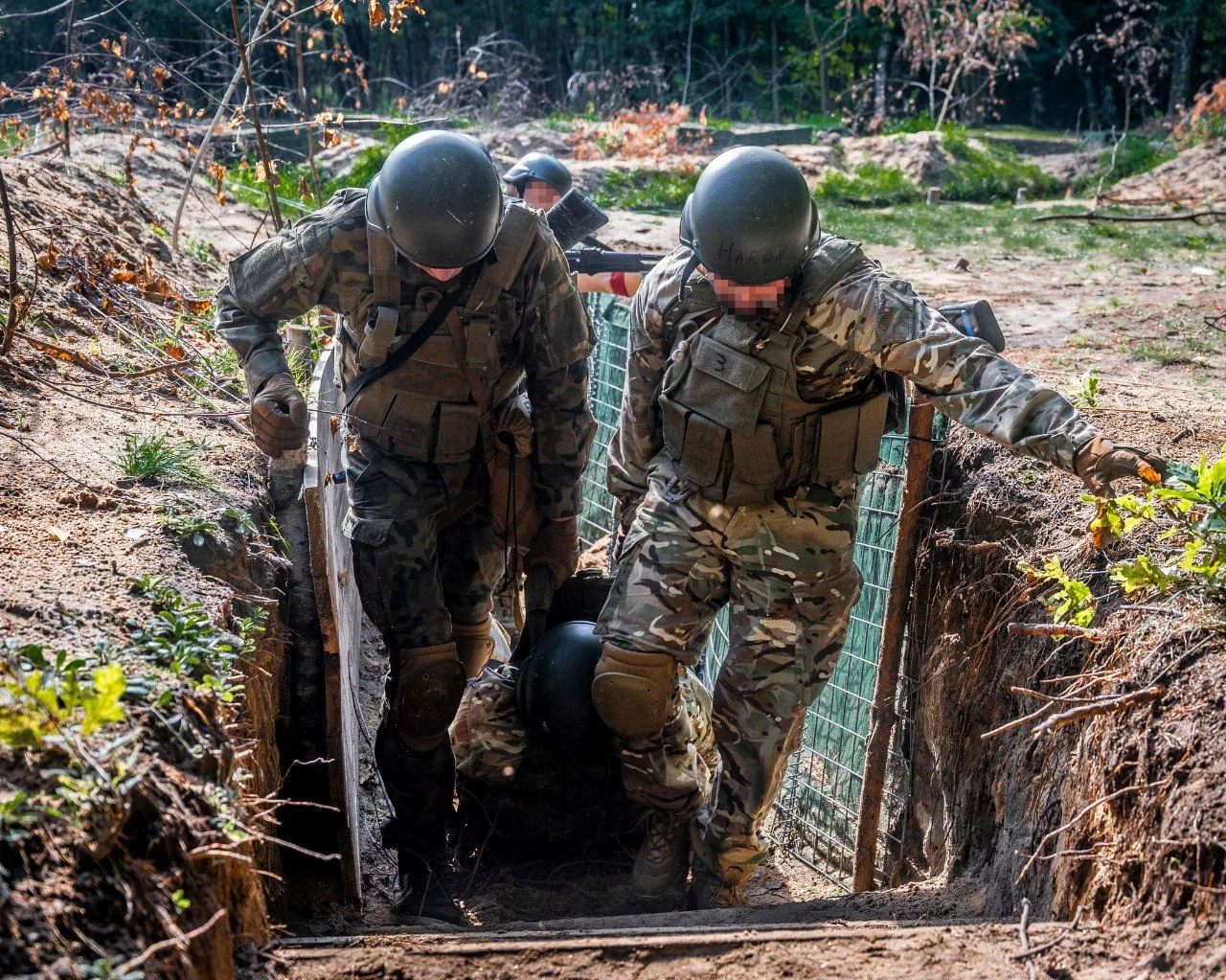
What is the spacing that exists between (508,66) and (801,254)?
13.1 metres

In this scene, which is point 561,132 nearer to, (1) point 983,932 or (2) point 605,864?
(2) point 605,864

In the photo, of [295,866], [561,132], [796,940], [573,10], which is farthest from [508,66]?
[796,940]

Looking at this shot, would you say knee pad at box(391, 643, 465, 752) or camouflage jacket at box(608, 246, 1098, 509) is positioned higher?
camouflage jacket at box(608, 246, 1098, 509)

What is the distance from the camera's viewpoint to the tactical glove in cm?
433

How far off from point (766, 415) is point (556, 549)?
42.9 inches

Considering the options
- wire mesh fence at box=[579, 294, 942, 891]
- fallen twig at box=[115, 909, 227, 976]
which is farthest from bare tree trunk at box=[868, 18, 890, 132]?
fallen twig at box=[115, 909, 227, 976]

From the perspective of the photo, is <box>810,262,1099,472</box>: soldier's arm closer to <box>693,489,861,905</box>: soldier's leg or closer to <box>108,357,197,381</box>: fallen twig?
<box>693,489,861,905</box>: soldier's leg

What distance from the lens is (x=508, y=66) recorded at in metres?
15.5

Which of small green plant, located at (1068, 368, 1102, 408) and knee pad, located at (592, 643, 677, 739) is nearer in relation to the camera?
knee pad, located at (592, 643, 677, 739)

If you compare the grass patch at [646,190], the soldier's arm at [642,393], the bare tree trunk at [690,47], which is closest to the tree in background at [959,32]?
the bare tree trunk at [690,47]

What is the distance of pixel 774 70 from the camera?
19.0 m

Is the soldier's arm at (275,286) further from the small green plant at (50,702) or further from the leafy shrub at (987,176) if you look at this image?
the leafy shrub at (987,176)

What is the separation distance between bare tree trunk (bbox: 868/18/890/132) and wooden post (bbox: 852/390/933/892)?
1371 centimetres

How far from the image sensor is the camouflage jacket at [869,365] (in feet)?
9.73
